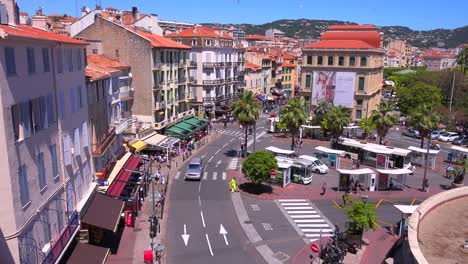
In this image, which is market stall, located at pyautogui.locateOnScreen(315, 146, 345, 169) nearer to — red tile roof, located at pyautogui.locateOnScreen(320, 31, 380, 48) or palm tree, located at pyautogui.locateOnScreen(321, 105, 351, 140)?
palm tree, located at pyautogui.locateOnScreen(321, 105, 351, 140)

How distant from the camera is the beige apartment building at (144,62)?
2173 inches

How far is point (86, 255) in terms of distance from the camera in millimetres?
22969

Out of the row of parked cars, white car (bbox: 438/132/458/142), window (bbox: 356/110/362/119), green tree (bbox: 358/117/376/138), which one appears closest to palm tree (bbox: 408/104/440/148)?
green tree (bbox: 358/117/376/138)

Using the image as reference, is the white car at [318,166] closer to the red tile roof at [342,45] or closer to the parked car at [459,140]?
the parked car at [459,140]

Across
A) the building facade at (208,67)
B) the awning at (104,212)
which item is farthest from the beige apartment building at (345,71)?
the awning at (104,212)

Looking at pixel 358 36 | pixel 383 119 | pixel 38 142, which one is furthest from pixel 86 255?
pixel 358 36

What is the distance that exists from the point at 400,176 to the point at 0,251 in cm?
3853

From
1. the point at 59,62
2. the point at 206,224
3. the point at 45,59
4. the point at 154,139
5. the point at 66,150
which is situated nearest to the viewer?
the point at 45,59

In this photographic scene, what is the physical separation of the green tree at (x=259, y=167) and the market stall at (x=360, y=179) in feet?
25.6

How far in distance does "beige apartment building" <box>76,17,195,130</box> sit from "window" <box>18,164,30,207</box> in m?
37.1

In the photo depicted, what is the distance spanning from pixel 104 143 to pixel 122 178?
3.97m

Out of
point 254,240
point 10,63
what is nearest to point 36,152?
point 10,63

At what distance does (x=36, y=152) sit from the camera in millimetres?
18797

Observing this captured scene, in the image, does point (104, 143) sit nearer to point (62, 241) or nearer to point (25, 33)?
point (62, 241)
